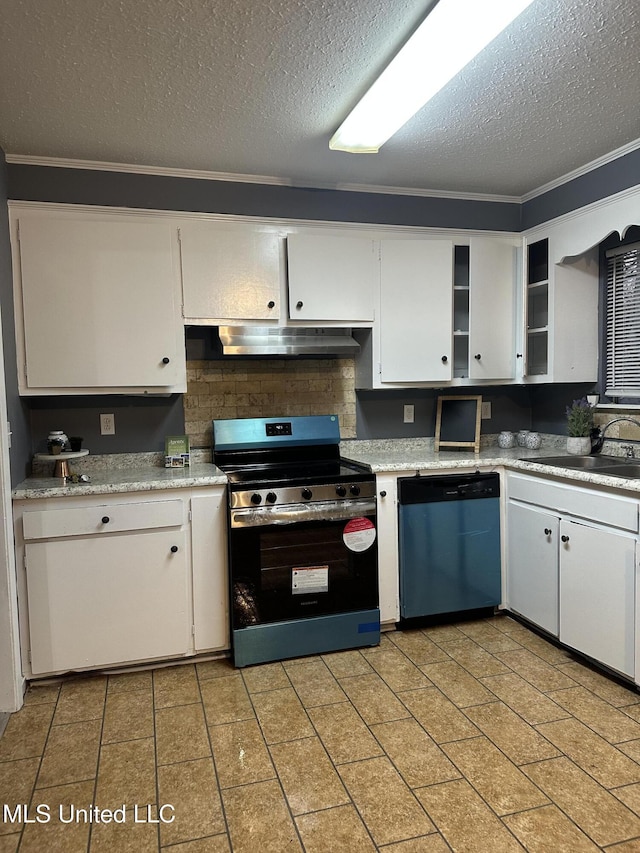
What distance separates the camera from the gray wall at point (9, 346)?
2615 mm

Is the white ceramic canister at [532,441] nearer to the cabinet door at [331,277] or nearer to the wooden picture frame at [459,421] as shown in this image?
the wooden picture frame at [459,421]

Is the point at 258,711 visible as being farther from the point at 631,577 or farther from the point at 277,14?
the point at 277,14

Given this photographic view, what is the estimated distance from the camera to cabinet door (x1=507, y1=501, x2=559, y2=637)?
2881 mm

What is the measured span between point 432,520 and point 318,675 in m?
0.98

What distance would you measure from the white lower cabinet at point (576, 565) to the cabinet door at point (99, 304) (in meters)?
1.95

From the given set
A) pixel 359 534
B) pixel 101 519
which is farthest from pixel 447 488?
pixel 101 519

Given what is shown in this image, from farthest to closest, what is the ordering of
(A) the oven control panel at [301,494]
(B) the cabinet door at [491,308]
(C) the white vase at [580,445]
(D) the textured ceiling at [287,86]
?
(B) the cabinet door at [491,308] → (C) the white vase at [580,445] → (A) the oven control panel at [301,494] → (D) the textured ceiling at [287,86]

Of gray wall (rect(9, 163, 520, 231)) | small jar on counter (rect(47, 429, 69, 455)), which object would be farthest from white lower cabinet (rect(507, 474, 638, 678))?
small jar on counter (rect(47, 429, 69, 455))

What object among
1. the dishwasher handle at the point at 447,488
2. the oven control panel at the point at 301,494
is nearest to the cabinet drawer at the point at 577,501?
the dishwasher handle at the point at 447,488

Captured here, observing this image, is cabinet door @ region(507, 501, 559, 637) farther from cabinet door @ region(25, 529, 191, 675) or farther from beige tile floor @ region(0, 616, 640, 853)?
cabinet door @ region(25, 529, 191, 675)

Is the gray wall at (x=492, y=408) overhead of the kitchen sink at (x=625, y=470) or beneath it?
overhead

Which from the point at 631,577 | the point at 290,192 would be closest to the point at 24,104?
the point at 290,192

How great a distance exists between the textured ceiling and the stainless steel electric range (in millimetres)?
1579

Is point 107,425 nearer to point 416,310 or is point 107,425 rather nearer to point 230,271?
point 230,271
